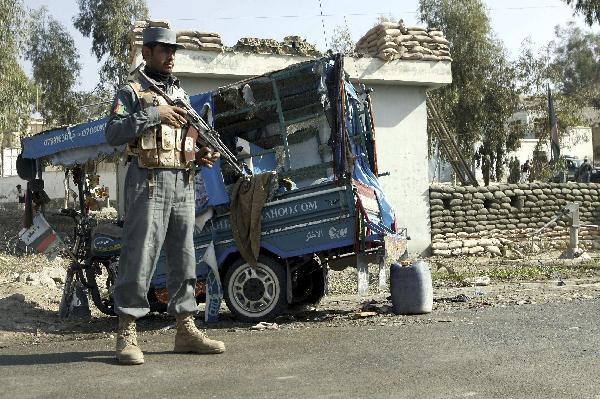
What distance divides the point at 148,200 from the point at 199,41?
32.0 ft

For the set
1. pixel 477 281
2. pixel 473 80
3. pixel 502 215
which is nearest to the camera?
pixel 477 281

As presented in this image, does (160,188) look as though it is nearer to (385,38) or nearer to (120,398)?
(120,398)

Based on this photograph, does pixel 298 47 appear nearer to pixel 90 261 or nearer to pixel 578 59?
pixel 90 261

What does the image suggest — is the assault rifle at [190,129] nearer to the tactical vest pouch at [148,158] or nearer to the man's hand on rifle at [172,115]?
the man's hand on rifle at [172,115]

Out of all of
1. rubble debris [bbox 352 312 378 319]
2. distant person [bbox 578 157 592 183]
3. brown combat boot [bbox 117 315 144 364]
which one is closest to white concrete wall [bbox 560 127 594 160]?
distant person [bbox 578 157 592 183]

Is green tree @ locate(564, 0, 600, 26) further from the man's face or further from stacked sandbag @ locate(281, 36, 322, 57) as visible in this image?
the man's face

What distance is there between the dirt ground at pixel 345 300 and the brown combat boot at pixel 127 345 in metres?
1.78

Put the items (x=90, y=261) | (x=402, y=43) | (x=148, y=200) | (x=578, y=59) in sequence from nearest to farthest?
1. (x=148, y=200)
2. (x=90, y=261)
3. (x=402, y=43)
4. (x=578, y=59)

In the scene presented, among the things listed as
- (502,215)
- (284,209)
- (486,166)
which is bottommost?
(284,209)

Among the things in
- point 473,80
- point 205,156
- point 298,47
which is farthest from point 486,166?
point 205,156

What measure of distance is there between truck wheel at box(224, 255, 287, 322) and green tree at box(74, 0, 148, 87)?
27035 mm

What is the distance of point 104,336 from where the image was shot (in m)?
7.38

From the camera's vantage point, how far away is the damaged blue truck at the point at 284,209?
8.08m

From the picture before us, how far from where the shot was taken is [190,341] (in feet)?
19.7
